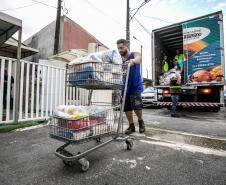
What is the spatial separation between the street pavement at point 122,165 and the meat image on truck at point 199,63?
182 inches

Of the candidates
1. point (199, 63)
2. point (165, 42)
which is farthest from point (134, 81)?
point (165, 42)

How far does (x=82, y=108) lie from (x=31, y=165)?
0.90 meters

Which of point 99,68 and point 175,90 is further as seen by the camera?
point 175,90

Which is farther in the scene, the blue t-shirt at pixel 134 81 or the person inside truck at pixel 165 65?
the person inside truck at pixel 165 65

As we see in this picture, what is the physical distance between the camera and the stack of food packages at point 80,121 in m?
1.86

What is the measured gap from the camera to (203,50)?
651cm

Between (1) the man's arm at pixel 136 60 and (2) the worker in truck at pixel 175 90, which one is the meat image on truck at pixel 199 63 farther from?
(1) the man's arm at pixel 136 60

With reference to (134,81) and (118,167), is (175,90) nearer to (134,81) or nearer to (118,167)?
(134,81)

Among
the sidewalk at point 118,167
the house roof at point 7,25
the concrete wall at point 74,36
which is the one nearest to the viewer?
the sidewalk at point 118,167

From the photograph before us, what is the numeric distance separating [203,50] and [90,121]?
19.9ft

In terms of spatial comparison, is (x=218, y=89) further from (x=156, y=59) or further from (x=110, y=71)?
(x=110, y=71)

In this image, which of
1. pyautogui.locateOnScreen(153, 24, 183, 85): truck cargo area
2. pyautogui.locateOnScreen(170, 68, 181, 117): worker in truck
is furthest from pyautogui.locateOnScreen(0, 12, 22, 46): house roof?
pyautogui.locateOnScreen(153, 24, 183, 85): truck cargo area

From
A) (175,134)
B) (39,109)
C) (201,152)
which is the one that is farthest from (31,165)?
(39,109)

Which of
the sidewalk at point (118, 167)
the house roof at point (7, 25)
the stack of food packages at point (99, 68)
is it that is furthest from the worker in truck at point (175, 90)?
the house roof at point (7, 25)
